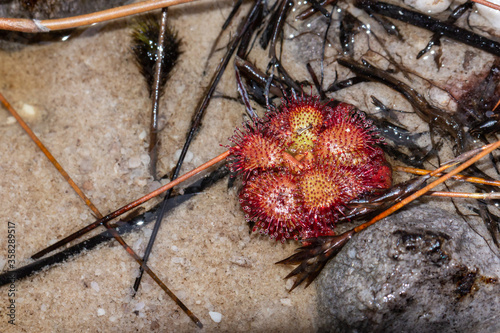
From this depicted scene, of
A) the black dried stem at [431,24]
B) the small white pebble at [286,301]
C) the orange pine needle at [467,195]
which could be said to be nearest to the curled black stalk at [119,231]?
the small white pebble at [286,301]

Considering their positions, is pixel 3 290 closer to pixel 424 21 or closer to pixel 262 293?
pixel 262 293

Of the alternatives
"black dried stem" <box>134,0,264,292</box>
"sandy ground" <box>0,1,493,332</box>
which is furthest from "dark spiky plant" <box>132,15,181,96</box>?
"black dried stem" <box>134,0,264,292</box>

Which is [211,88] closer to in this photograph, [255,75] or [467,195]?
[255,75]

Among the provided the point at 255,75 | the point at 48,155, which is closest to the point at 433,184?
the point at 255,75

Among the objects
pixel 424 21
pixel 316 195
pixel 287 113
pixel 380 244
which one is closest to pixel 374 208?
pixel 380 244

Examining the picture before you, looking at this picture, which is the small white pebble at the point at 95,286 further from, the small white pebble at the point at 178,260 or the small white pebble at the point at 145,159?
the small white pebble at the point at 145,159
